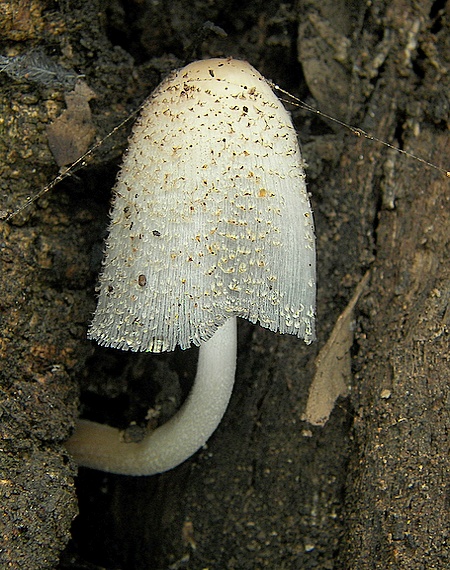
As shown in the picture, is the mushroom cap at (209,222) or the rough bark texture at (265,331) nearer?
the mushroom cap at (209,222)

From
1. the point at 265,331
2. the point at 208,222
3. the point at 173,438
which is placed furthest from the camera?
the point at 265,331

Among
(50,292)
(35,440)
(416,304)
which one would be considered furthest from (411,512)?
(50,292)

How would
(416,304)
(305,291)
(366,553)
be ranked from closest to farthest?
(305,291)
(366,553)
(416,304)

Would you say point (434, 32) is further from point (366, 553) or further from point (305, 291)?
point (366, 553)

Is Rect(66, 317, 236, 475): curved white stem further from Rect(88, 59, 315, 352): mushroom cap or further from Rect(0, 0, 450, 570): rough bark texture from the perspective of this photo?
Rect(88, 59, 315, 352): mushroom cap

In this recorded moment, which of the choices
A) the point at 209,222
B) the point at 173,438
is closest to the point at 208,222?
the point at 209,222

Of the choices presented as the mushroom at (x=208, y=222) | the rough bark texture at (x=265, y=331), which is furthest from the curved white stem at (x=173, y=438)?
the mushroom at (x=208, y=222)

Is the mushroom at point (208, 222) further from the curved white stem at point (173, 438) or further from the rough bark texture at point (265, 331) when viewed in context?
the curved white stem at point (173, 438)

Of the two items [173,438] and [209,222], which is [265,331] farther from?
[209,222]
